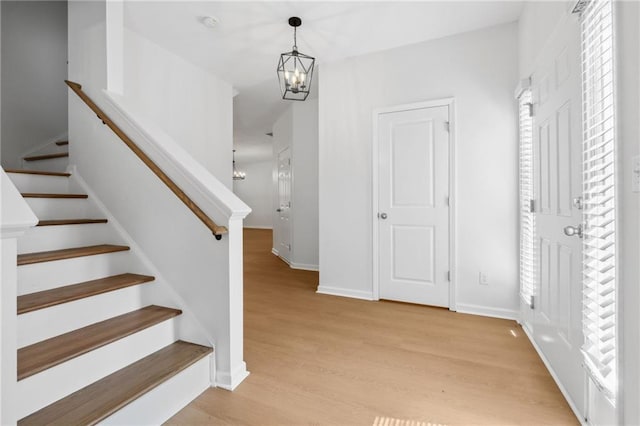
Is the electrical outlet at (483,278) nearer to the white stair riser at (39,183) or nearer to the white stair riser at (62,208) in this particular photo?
the white stair riser at (62,208)

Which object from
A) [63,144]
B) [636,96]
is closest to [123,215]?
[63,144]

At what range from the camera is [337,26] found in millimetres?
2865

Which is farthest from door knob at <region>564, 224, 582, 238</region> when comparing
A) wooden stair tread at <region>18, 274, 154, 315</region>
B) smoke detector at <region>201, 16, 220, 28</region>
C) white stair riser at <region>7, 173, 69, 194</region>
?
white stair riser at <region>7, 173, 69, 194</region>

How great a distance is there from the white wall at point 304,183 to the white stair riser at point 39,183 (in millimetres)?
3229

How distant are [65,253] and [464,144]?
10.6 feet

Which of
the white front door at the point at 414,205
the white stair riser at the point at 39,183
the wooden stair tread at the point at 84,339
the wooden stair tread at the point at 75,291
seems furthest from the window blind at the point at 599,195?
the white stair riser at the point at 39,183

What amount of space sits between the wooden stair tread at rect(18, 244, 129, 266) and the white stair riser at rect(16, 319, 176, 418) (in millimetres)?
585

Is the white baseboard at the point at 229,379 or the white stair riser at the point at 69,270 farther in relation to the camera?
the white baseboard at the point at 229,379

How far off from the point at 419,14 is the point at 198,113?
8.75ft

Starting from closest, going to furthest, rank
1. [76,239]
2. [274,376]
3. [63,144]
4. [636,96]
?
[636,96]
[274,376]
[76,239]
[63,144]

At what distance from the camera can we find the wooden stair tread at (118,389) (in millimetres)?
1174

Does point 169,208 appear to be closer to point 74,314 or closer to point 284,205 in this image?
point 74,314

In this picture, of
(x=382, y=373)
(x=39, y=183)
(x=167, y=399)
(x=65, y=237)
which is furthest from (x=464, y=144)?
(x=39, y=183)

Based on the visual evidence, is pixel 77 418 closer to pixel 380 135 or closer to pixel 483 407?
pixel 483 407
